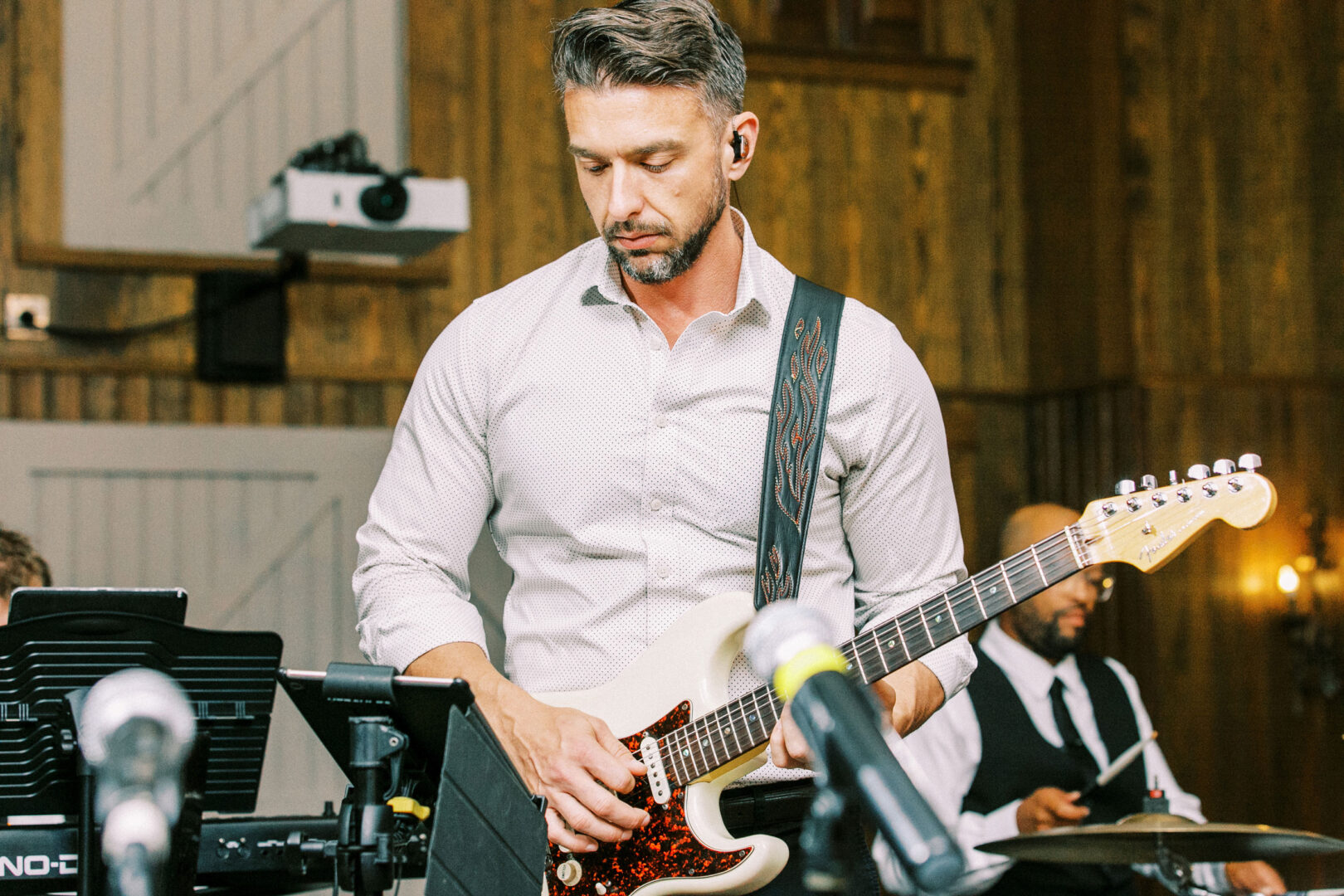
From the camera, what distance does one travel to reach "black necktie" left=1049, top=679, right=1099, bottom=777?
14.4 feet

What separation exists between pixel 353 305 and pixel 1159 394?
303cm

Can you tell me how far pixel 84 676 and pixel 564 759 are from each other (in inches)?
32.5

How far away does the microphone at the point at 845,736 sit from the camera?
42.1 inches

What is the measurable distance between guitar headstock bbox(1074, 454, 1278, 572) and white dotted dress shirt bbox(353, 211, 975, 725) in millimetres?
264

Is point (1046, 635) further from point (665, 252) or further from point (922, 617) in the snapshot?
point (665, 252)

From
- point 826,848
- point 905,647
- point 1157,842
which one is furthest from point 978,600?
point 1157,842

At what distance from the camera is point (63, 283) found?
5.34 metres

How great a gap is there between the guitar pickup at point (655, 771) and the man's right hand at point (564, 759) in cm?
2

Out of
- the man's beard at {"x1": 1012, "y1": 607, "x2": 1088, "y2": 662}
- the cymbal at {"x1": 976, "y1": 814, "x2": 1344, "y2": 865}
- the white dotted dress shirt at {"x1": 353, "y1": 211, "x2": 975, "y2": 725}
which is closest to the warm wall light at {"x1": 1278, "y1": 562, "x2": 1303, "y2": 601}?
the man's beard at {"x1": 1012, "y1": 607, "x2": 1088, "y2": 662}

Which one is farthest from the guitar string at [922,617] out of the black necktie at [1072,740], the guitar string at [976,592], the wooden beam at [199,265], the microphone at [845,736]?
the wooden beam at [199,265]

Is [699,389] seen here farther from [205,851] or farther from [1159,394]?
[1159,394]

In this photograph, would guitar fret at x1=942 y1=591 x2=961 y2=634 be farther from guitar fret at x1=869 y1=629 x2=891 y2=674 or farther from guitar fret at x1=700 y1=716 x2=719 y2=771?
guitar fret at x1=700 y1=716 x2=719 y2=771

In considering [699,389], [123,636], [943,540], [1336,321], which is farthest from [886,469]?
[1336,321]

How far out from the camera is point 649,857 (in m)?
2.11
